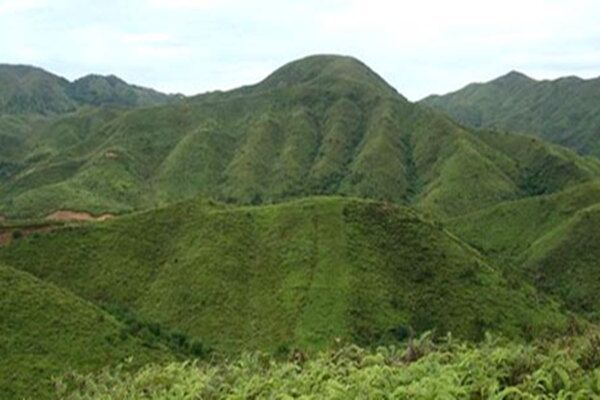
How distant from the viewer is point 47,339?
76.2 metres

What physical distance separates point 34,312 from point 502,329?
184ft

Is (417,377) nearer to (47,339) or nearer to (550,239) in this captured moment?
(47,339)

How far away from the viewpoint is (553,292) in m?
137

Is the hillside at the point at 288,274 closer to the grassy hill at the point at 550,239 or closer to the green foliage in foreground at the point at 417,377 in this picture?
the grassy hill at the point at 550,239

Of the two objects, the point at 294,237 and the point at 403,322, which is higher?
the point at 294,237

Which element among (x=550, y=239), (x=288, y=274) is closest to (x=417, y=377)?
(x=288, y=274)

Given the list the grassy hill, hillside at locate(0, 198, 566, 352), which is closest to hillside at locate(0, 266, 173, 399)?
hillside at locate(0, 198, 566, 352)

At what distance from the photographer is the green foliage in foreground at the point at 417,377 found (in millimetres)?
23859

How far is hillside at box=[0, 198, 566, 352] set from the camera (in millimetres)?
97938

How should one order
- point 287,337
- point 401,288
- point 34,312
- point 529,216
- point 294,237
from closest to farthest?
point 34,312 → point 287,337 → point 401,288 → point 294,237 → point 529,216

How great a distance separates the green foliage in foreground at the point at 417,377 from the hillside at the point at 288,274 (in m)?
59.2

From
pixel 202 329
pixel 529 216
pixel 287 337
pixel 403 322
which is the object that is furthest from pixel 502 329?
pixel 529 216

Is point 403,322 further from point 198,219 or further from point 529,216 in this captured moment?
point 529,216

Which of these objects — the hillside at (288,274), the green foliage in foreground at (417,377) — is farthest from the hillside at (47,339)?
the green foliage in foreground at (417,377)
